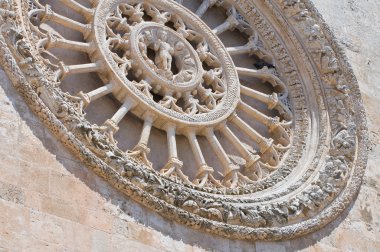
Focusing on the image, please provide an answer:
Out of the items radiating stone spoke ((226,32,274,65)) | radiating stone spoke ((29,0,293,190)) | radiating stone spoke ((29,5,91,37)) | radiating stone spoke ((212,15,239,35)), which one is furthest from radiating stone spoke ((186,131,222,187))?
radiating stone spoke ((212,15,239,35))

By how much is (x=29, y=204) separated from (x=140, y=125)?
2057 mm

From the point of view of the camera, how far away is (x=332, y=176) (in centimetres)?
1132

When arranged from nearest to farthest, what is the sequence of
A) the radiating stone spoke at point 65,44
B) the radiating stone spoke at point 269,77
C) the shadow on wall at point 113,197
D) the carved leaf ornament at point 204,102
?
1. the shadow on wall at point 113,197
2. the carved leaf ornament at point 204,102
3. the radiating stone spoke at point 65,44
4. the radiating stone spoke at point 269,77

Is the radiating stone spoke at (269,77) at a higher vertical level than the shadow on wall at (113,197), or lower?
higher

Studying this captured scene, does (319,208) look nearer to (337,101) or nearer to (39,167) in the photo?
(337,101)

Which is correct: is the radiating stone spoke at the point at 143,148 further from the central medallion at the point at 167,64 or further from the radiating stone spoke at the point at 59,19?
the radiating stone spoke at the point at 59,19

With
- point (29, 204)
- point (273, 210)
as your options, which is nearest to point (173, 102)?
A: point (273, 210)

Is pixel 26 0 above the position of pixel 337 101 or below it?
below

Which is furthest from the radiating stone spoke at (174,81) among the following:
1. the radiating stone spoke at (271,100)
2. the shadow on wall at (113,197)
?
the shadow on wall at (113,197)

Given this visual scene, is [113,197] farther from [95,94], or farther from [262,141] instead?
[262,141]

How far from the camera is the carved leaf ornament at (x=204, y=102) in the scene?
9891 mm

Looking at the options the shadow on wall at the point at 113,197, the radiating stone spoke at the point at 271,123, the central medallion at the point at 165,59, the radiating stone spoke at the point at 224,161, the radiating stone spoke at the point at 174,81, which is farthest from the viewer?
the radiating stone spoke at the point at 271,123

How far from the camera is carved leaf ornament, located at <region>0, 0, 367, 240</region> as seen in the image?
32.4ft

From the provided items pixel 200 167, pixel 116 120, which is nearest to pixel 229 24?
pixel 200 167
